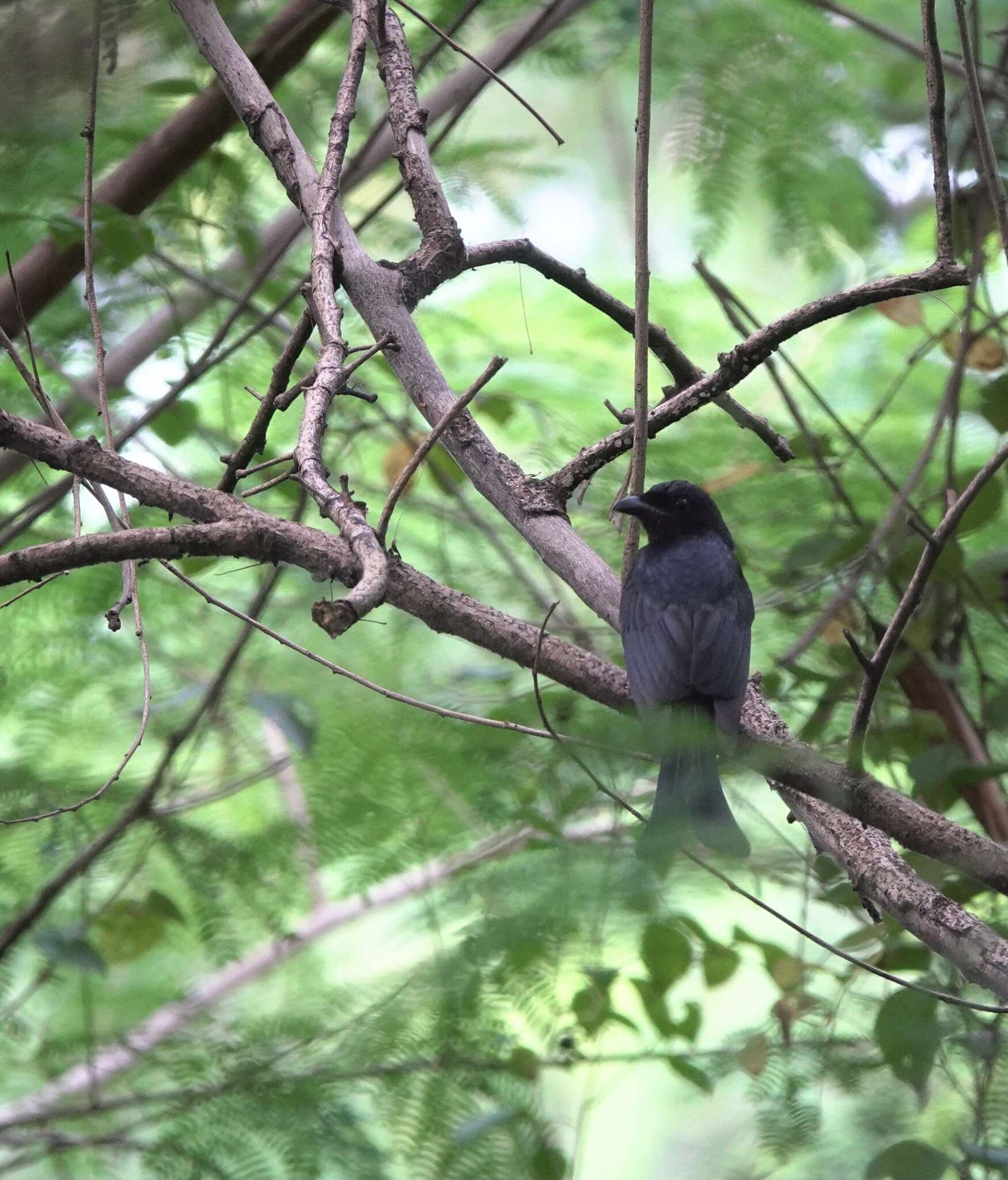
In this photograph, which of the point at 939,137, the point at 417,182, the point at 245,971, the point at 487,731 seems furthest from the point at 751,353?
the point at 245,971

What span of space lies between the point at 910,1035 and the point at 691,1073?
0.59m

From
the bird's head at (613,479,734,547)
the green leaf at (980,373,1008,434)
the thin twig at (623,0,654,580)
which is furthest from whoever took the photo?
the bird's head at (613,479,734,547)

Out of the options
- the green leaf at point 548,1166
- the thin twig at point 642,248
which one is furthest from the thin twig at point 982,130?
the green leaf at point 548,1166

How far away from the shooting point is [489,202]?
4.69 metres

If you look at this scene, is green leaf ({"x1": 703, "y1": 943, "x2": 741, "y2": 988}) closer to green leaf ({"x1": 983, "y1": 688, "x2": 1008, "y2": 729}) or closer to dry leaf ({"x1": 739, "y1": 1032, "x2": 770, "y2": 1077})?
dry leaf ({"x1": 739, "y1": 1032, "x2": 770, "y2": 1077})

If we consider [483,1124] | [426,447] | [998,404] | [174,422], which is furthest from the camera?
[174,422]

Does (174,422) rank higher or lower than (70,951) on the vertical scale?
higher

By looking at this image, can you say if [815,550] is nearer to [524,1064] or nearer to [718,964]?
[718,964]

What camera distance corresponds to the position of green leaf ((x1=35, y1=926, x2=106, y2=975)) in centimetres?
310

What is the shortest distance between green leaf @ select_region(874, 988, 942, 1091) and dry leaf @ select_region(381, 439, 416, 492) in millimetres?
2682

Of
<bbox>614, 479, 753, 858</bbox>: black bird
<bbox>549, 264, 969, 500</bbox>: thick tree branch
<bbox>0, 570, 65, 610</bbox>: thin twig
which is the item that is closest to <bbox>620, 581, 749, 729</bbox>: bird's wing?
<bbox>614, 479, 753, 858</bbox>: black bird

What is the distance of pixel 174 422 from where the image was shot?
12.2ft

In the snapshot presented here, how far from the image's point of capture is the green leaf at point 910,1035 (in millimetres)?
2365

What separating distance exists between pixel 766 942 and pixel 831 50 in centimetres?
343
